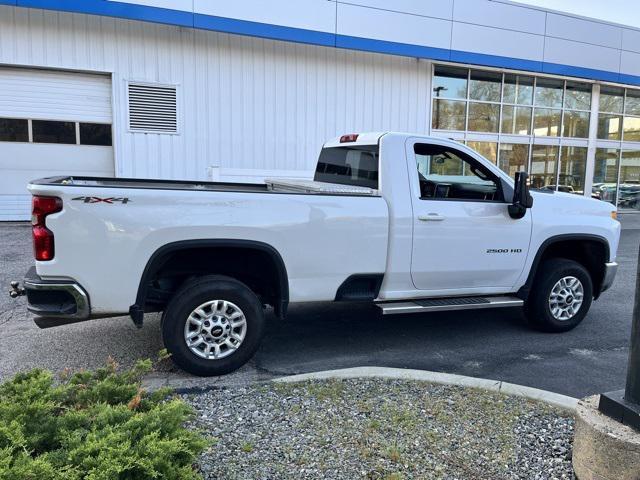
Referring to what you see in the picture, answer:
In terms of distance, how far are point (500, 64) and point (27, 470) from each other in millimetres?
16387

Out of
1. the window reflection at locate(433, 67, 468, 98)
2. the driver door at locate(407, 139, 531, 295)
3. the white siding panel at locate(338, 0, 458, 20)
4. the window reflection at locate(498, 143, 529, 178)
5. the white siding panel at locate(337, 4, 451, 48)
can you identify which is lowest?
the driver door at locate(407, 139, 531, 295)

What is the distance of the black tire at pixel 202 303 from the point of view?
13.6ft

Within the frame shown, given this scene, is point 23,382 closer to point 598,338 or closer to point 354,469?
point 354,469

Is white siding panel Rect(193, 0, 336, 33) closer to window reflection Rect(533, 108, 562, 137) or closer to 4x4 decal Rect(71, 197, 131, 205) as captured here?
window reflection Rect(533, 108, 562, 137)

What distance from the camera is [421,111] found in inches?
610

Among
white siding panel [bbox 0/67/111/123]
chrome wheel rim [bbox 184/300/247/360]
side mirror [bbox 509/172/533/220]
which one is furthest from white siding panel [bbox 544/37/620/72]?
chrome wheel rim [bbox 184/300/247/360]

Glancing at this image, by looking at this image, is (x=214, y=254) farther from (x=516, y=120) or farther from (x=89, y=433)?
(x=516, y=120)

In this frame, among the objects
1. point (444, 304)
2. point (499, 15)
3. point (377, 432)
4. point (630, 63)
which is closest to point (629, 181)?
point (630, 63)

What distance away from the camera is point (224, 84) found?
13.1 m

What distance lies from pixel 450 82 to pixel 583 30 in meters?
5.02

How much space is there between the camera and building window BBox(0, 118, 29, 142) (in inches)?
472

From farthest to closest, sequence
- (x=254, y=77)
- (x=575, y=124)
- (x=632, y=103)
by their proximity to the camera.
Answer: (x=632, y=103) → (x=575, y=124) → (x=254, y=77)

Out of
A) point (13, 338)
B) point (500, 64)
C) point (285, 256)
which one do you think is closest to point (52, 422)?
point (285, 256)

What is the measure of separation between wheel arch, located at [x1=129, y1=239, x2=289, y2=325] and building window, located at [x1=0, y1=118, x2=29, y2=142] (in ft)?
32.7
